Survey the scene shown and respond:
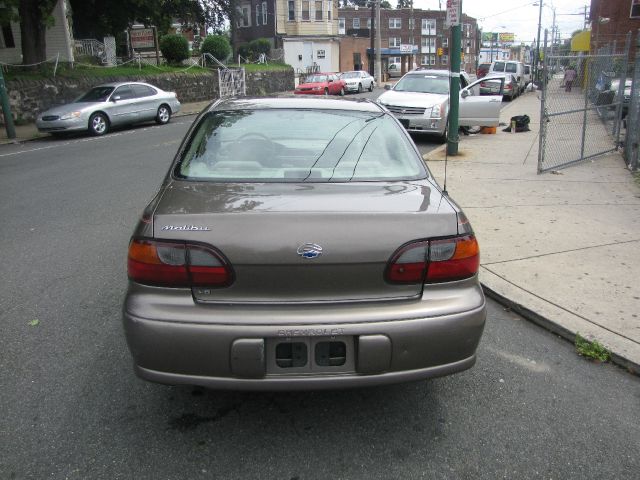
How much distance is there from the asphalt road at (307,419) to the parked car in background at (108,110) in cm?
1264

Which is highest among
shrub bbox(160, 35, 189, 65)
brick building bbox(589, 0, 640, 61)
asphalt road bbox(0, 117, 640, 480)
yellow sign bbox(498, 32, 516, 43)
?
yellow sign bbox(498, 32, 516, 43)

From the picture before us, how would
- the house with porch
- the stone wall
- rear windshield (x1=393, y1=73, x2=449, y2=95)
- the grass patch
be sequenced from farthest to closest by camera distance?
the house with porch < the stone wall < rear windshield (x1=393, y1=73, x2=449, y2=95) < the grass patch

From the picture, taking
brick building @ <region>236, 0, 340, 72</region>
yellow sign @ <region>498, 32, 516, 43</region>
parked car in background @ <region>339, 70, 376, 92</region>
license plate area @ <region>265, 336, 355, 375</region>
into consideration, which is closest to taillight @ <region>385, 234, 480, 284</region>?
license plate area @ <region>265, 336, 355, 375</region>

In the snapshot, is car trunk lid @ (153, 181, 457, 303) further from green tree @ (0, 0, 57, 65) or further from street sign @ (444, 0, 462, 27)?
green tree @ (0, 0, 57, 65)

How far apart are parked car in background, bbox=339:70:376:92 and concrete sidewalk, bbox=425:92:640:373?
28033 mm

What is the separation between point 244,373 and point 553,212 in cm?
537

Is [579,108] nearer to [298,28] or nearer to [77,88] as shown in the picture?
[77,88]

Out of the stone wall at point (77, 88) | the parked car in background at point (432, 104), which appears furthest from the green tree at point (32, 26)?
the parked car in background at point (432, 104)

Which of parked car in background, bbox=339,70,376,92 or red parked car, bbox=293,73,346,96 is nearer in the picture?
red parked car, bbox=293,73,346,96

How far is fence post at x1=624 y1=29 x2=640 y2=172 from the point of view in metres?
8.70

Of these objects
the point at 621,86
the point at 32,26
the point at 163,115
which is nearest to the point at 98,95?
the point at 163,115

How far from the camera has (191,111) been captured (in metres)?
24.8

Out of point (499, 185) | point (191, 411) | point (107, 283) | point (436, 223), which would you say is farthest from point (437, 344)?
point (499, 185)

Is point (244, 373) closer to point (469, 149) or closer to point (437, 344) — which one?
point (437, 344)
